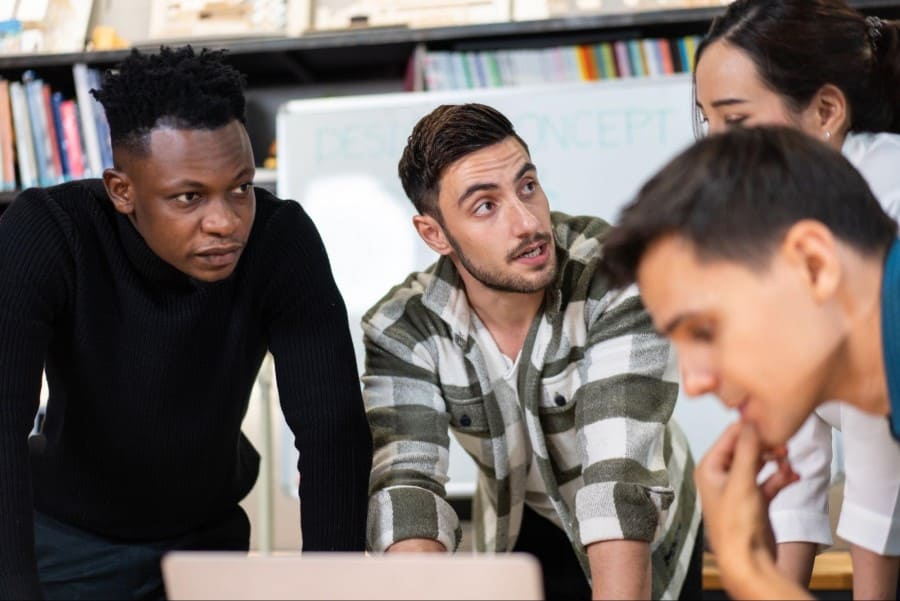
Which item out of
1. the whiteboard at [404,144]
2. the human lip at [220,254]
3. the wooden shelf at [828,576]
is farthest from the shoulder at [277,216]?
the whiteboard at [404,144]

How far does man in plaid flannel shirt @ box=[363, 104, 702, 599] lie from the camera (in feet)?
4.50

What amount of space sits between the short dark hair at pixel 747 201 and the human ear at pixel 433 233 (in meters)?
0.73

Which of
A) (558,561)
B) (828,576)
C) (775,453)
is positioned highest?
(775,453)

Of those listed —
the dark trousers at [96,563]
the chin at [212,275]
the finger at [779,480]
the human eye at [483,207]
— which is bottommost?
the dark trousers at [96,563]

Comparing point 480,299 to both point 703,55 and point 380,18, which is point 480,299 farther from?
point 380,18

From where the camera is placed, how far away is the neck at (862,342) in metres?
0.83

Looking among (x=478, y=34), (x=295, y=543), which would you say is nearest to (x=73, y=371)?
(x=478, y=34)

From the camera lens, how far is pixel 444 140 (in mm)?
1542

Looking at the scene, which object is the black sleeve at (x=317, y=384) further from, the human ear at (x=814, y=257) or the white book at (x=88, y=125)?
the white book at (x=88, y=125)

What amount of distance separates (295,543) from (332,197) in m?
1.03

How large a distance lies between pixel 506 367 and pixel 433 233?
0.74 ft

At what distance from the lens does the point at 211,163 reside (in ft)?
4.12

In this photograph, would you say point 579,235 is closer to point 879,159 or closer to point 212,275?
point 879,159

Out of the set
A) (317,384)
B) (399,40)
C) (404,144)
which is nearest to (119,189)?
(317,384)
